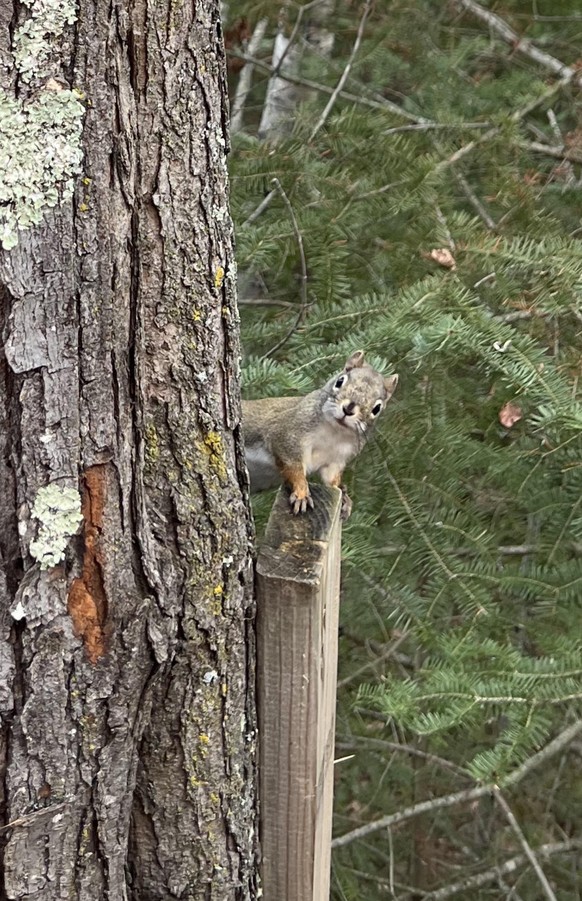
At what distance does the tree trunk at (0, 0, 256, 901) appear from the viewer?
975 mm

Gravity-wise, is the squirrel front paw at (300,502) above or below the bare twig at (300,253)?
below

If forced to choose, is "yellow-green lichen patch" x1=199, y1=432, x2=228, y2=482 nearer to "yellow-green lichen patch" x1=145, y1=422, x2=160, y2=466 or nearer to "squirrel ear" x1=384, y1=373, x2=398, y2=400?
"yellow-green lichen patch" x1=145, y1=422, x2=160, y2=466

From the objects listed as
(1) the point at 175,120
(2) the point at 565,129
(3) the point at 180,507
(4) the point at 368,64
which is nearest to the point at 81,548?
(3) the point at 180,507

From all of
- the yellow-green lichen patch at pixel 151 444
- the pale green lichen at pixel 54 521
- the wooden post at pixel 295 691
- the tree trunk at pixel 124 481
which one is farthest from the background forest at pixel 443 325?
the pale green lichen at pixel 54 521

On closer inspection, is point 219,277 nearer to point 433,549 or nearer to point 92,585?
point 92,585

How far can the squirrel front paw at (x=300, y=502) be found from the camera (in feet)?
4.65

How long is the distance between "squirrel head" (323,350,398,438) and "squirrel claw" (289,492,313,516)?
62 cm

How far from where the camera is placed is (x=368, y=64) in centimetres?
315

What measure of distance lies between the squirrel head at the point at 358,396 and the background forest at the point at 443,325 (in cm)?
5

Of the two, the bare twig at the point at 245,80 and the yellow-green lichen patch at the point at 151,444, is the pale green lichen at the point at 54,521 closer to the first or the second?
the yellow-green lichen patch at the point at 151,444

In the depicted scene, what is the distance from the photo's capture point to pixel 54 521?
101 cm

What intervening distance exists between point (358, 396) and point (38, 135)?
1.31 meters

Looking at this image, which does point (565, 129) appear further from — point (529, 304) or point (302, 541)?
point (302, 541)

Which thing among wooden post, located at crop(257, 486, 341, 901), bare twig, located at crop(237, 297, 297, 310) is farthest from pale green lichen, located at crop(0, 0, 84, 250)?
bare twig, located at crop(237, 297, 297, 310)
